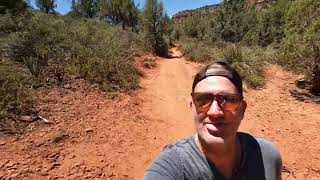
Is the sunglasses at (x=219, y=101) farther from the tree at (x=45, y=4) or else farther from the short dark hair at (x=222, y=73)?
the tree at (x=45, y=4)

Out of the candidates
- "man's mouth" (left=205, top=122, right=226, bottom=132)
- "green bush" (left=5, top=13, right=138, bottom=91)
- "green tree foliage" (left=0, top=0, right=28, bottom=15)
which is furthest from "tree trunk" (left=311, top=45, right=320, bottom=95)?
"green tree foliage" (left=0, top=0, right=28, bottom=15)

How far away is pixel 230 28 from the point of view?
74.8 feet

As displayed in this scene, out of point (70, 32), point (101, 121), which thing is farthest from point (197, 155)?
point (70, 32)

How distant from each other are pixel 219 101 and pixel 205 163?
0.85 feet

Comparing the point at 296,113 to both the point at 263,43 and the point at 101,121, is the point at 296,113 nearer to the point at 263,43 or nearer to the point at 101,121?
the point at 101,121

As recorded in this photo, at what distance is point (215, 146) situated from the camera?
1.44 meters

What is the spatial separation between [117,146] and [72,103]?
1.74 metres

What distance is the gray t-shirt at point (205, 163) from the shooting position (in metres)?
1.42

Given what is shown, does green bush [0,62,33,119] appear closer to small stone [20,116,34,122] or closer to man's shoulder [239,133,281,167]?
small stone [20,116,34,122]

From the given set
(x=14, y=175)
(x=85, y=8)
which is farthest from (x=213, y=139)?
(x=85, y=8)

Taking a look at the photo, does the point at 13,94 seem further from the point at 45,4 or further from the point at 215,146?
the point at 45,4

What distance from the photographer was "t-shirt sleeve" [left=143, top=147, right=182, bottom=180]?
1387 mm

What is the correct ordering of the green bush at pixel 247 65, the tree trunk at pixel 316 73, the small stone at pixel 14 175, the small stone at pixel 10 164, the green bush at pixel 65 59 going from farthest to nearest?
the green bush at pixel 247 65
the tree trunk at pixel 316 73
the green bush at pixel 65 59
the small stone at pixel 10 164
the small stone at pixel 14 175

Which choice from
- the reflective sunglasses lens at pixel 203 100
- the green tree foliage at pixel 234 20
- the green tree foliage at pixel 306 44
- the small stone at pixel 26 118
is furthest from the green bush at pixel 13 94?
the green tree foliage at pixel 234 20
